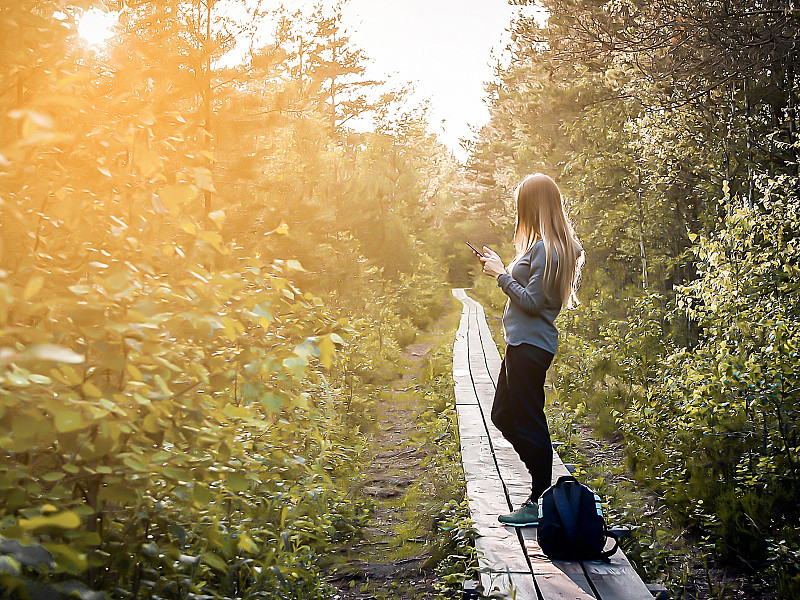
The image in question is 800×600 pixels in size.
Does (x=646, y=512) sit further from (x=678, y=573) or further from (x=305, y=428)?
(x=305, y=428)

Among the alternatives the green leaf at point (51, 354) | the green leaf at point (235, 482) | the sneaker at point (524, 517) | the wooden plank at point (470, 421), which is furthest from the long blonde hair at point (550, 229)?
the green leaf at point (51, 354)

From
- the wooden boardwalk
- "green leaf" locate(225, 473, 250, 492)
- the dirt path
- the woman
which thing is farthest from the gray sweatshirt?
"green leaf" locate(225, 473, 250, 492)

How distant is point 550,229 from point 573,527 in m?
1.82

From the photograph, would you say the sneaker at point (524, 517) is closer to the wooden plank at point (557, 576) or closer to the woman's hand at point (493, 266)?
the wooden plank at point (557, 576)

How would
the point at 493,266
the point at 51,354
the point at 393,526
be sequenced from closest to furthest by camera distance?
the point at 51,354
the point at 493,266
the point at 393,526

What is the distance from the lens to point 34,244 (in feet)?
7.67

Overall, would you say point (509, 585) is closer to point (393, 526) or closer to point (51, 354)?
point (393, 526)

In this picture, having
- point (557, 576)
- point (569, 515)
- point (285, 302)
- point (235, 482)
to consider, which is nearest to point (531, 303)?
point (569, 515)

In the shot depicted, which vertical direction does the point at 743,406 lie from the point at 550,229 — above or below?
below

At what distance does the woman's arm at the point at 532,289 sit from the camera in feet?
13.4

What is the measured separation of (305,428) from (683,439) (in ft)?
11.0

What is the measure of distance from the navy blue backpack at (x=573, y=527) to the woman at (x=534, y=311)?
48 centimetres

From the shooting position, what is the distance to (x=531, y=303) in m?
4.09

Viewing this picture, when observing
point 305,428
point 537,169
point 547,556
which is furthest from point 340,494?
point 537,169
